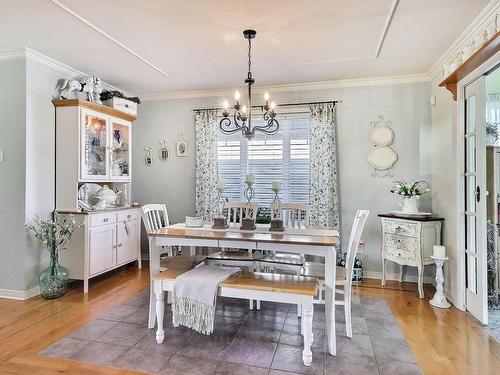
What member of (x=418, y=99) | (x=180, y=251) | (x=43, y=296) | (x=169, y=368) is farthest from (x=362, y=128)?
(x=43, y=296)

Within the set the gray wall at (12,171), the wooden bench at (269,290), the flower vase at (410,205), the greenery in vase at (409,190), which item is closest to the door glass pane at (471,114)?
the greenery in vase at (409,190)

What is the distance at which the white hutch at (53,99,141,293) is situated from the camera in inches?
143

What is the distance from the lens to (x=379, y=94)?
4184 mm

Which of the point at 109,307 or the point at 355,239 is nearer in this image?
the point at 355,239

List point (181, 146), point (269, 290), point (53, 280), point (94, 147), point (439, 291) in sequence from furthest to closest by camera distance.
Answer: point (181, 146) < point (94, 147) < point (53, 280) < point (439, 291) < point (269, 290)

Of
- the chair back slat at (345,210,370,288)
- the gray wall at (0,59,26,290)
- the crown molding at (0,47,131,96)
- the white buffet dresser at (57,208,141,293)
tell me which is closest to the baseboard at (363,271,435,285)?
the chair back slat at (345,210,370,288)

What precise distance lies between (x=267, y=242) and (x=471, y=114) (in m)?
2.31

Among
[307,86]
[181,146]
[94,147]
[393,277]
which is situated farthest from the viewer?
[181,146]

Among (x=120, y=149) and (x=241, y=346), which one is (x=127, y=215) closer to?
(x=120, y=149)

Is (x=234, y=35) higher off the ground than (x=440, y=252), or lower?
higher

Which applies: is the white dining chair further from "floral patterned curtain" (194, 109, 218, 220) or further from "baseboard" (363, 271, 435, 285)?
"baseboard" (363, 271, 435, 285)

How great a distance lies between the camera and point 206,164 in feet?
15.4

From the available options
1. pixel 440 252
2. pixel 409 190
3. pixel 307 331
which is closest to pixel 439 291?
pixel 440 252

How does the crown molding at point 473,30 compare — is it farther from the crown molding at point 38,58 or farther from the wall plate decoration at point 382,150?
the crown molding at point 38,58
